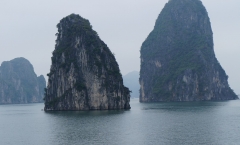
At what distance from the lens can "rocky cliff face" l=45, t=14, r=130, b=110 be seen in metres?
111

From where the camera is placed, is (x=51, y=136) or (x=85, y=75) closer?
(x=51, y=136)

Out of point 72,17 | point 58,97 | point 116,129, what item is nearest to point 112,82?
point 58,97

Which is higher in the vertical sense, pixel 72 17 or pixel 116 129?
pixel 72 17

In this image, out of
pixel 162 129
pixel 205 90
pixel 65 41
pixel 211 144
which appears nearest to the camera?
pixel 211 144

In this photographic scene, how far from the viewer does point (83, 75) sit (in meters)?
113

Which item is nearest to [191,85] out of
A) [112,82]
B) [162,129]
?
[112,82]

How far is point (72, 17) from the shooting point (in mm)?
122938

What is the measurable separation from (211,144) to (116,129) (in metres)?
20.5

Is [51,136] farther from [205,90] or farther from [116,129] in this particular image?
[205,90]

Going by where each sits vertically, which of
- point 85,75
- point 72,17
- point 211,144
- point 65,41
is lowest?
point 211,144

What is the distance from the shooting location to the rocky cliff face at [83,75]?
365 feet

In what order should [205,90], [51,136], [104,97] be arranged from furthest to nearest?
1. [205,90]
2. [104,97]
3. [51,136]

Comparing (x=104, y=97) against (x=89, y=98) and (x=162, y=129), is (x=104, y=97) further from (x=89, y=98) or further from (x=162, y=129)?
(x=162, y=129)

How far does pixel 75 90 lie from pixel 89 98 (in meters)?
5.23
